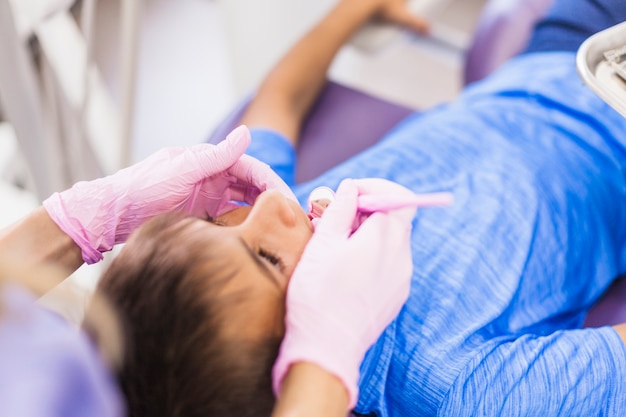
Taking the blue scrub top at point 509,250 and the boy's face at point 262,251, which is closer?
the boy's face at point 262,251

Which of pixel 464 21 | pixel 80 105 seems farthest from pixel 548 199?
pixel 464 21

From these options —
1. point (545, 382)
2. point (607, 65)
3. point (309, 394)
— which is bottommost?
point (545, 382)

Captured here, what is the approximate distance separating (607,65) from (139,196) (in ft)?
1.65

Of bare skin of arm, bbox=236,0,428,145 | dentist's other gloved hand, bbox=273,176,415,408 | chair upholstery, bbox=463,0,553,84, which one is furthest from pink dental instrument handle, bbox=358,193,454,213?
chair upholstery, bbox=463,0,553,84

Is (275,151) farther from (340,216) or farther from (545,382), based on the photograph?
(545,382)

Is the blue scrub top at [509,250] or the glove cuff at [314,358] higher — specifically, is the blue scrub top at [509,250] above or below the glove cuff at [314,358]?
below

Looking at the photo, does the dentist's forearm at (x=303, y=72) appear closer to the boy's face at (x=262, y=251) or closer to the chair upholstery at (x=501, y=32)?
the chair upholstery at (x=501, y=32)

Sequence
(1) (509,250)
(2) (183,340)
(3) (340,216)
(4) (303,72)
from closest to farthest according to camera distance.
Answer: (2) (183,340) → (3) (340,216) → (1) (509,250) → (4) (303,72)

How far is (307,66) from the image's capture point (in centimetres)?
116

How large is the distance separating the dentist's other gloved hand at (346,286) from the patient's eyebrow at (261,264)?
2 centimetres

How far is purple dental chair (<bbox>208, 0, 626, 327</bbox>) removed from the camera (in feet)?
3.70

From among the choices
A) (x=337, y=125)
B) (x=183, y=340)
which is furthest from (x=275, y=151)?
(x=183, y=340)

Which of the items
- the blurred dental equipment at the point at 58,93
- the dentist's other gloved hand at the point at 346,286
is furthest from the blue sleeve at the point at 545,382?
the blurred dental equipment at the point at 58,93

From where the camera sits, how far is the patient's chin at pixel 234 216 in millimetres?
570
